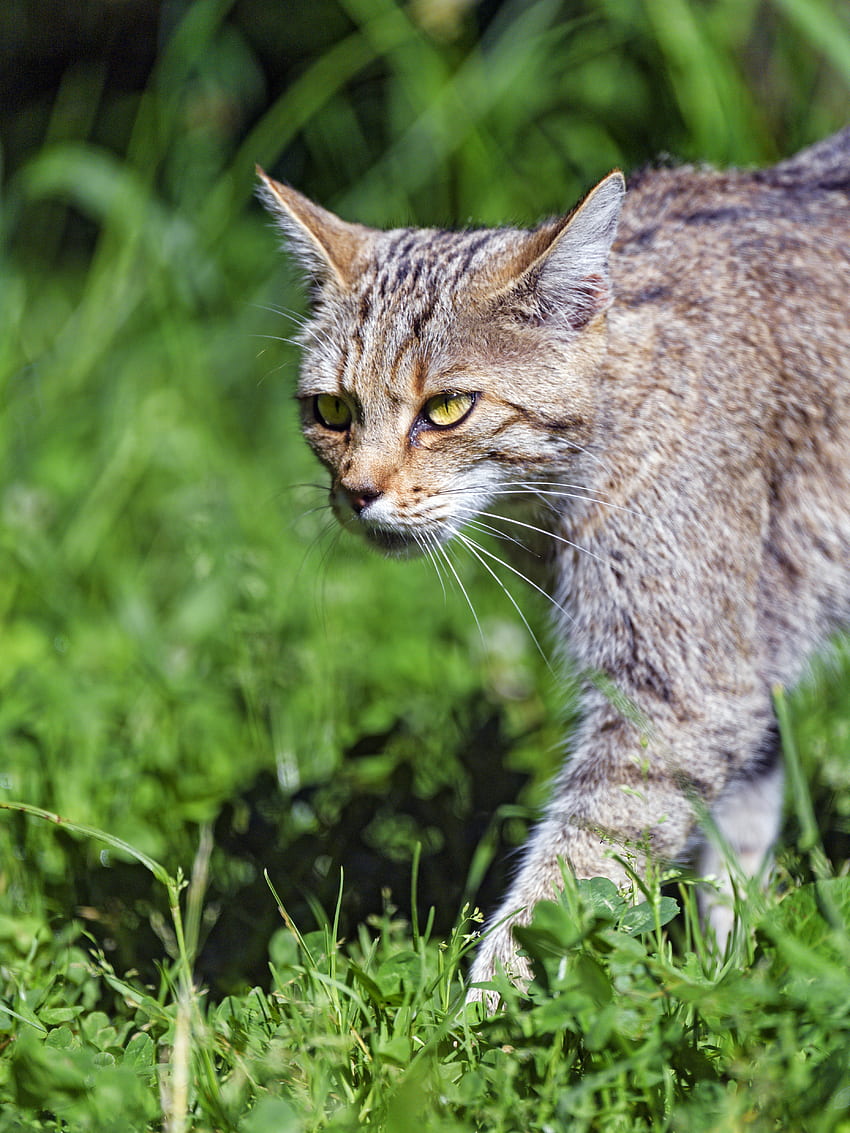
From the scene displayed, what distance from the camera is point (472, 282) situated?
229 cm

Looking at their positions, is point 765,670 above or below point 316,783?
above

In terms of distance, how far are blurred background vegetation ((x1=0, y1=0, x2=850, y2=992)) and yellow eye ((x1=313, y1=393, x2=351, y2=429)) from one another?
0.28 metres

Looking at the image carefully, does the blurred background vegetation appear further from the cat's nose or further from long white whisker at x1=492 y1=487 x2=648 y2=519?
long white whisker at x1=492 y1=487 x2=648 y2=519

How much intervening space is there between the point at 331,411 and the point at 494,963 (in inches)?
44.1

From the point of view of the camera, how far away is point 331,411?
2.38 meters

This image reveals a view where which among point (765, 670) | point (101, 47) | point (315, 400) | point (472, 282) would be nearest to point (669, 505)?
point (765, 670)

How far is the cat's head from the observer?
2191 mm

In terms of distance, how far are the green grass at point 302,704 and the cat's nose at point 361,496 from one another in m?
0.65

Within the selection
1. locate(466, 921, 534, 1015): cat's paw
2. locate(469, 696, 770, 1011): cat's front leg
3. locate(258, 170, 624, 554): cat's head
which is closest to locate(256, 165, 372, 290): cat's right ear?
locate(258, 170, 624, 554): cat's head

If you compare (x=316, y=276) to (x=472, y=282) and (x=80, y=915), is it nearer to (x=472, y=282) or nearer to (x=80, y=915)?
(x=472, y=282)

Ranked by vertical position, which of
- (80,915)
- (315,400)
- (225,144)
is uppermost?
(225,144)

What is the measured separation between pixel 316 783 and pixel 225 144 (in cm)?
377

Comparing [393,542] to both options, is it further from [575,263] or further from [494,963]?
[494,963]

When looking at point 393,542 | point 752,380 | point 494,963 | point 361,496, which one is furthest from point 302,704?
point 752,380
